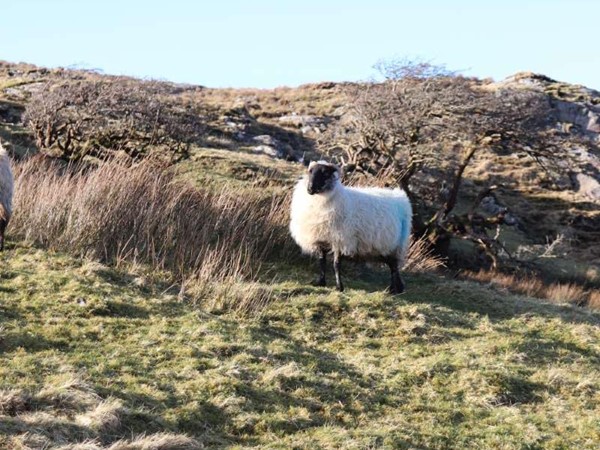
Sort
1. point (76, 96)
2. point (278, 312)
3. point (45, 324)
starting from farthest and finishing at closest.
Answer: point (76, 96)
point (278, 312)
point (45, 324)

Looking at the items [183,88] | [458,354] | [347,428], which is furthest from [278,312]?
[183,88]

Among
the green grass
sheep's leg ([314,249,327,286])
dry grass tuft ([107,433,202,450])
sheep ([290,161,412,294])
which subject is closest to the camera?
dry grass tuft ([107,433,202,450])

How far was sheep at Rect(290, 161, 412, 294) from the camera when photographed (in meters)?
11.3

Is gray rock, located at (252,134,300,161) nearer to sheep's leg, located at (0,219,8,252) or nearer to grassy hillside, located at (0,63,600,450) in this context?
grassy hillside, located at (0,63,600,450)

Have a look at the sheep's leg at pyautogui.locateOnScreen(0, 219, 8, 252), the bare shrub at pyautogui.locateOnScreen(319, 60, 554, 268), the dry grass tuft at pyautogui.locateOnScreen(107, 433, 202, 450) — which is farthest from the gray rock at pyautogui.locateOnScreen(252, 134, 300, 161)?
the dry grass tuft at pyautogui.locateOnScreen(107, 433, 202, 450)

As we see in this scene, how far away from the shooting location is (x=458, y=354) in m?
9.05

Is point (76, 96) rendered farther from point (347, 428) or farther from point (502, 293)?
point (347, 428)

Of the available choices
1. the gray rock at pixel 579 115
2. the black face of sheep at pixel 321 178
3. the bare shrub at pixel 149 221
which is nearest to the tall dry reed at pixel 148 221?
the bare shrub at pixel 149 221

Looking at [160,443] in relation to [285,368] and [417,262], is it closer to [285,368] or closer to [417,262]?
[285,368]

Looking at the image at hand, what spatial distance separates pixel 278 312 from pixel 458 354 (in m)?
2.60

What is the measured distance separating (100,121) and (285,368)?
15.5 metres

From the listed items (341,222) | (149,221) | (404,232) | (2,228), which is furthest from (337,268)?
(2,228)

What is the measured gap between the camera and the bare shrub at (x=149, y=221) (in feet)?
36.5

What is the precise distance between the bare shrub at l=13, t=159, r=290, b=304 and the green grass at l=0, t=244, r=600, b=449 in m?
0.70
